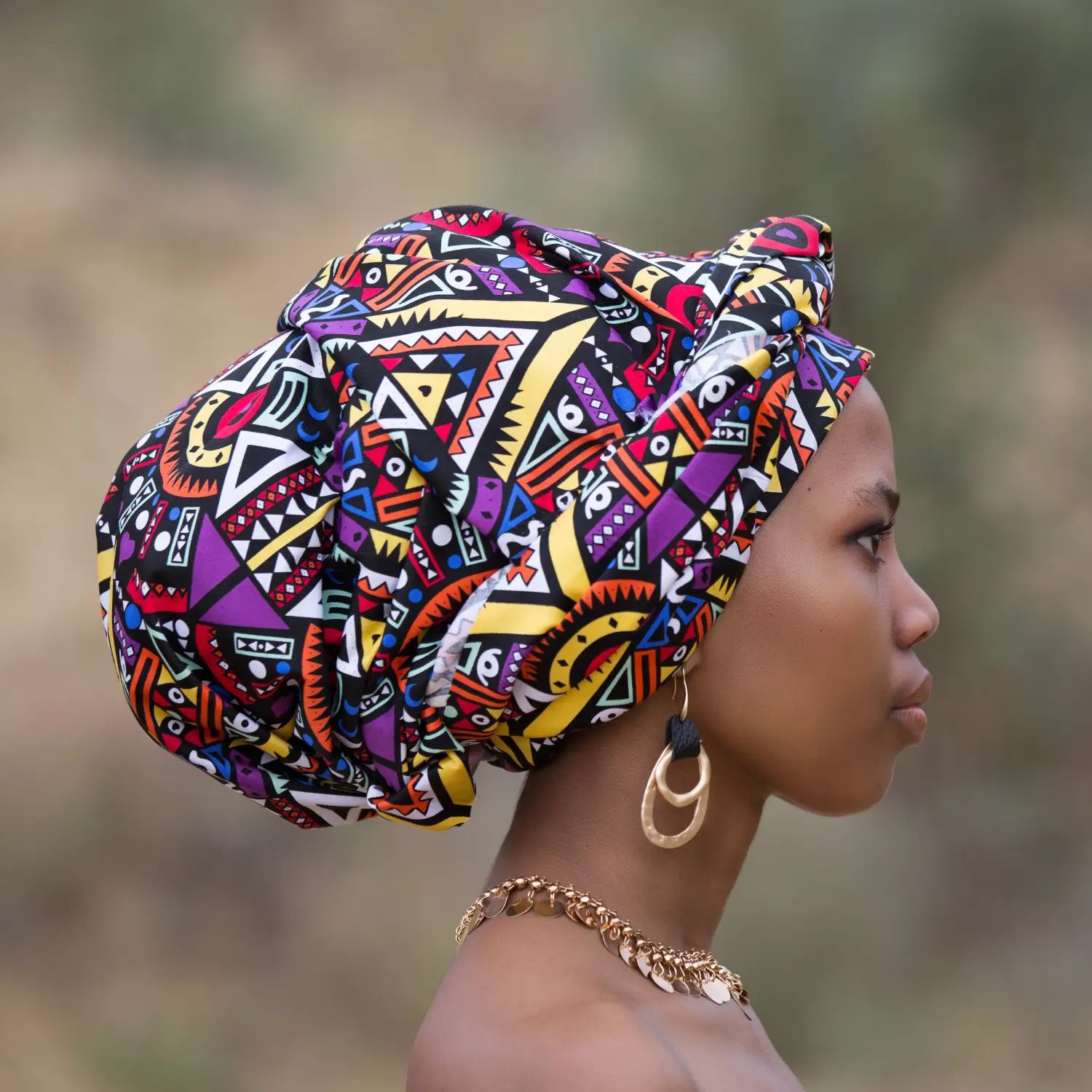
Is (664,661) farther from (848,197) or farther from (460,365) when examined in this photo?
(848,197)

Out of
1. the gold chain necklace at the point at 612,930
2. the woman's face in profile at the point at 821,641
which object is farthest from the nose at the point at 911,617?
the gold chain necklace at the point at 612,930

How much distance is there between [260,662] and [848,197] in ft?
9.03

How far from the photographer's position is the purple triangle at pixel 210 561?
5.95 ft

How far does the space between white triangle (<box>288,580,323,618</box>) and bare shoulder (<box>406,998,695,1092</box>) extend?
534mm

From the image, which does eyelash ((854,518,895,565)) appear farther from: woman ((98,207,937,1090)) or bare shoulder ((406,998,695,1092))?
bare shoulder ((406,998,695,1092))

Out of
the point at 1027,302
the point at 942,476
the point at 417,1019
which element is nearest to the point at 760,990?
the point at 417,1019

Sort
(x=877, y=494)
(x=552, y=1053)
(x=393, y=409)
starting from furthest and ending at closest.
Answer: (x=877, y=494)
(x=393, y=409)
(x=552, y=1053)

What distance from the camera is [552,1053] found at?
1650 millimetres

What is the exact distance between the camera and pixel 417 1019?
12.2 ft

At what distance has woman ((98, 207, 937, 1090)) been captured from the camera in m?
1.72

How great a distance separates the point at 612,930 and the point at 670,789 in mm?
193

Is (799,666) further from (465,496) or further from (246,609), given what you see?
(246,609)

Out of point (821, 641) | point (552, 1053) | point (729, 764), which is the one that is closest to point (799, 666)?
point (821, 641)

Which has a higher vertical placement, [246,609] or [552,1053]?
[246,609]
